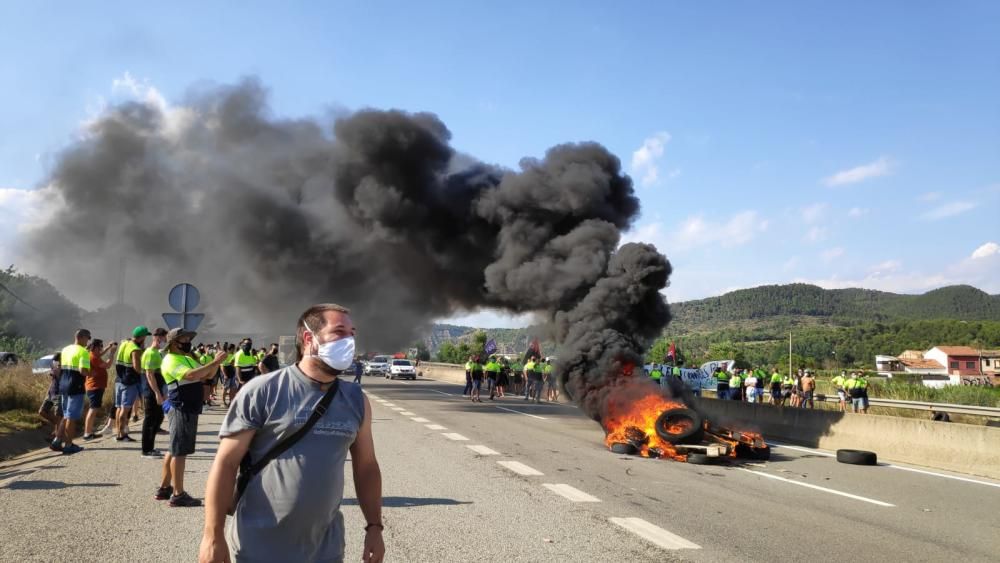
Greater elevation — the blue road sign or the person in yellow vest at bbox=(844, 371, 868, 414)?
the blue road sign

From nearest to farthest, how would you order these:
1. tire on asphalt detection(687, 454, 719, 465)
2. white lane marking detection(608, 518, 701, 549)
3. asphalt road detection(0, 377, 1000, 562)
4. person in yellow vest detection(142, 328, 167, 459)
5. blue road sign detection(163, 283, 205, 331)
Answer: asphalt road detection(0, 377, 1000, 562), white lane marking detection(608, 518, 701, 549), person in yellow vest detection(142, 328, 167, 459), tire on asphalt detection(687, 454, 719, 465), blue road sign detection(163, 283, 205, 331)

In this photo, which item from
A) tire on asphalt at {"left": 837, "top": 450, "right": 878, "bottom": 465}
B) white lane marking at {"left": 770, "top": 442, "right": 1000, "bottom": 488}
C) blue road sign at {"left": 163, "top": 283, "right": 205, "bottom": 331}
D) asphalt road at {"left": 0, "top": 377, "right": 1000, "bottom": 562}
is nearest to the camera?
asphalt road at {"left": 0, "top": 377, "right": 1000, "bottom": 562}

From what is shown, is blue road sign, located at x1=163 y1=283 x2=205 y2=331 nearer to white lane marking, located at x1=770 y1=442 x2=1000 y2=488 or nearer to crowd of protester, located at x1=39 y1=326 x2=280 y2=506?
crowd of protester, located at x1=39 y1=326 x2=280 y2=506

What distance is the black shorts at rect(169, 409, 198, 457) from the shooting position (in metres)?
6.50

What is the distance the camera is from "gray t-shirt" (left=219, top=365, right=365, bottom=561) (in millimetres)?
2543

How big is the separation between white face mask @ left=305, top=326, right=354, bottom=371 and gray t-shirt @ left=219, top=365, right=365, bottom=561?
3.7 inches

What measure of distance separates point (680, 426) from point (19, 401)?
12.5 m

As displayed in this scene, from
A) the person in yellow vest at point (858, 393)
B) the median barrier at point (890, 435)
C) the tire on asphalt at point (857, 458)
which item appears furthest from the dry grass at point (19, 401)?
the person in yellow vest at point (858, 393)

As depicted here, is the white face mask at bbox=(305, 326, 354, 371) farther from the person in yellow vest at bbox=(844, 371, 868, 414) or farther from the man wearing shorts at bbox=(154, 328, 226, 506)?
the person in yellow vest at bbox=(844, 371, 868, 414)

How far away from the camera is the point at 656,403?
40.7 ft

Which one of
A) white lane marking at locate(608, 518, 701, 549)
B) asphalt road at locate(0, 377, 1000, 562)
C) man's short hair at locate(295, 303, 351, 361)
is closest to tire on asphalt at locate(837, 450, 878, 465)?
asphalt road at locate(0, 377, 1000, 562)

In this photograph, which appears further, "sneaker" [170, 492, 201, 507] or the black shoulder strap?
"sneaker" [170, 492, 201, 507]

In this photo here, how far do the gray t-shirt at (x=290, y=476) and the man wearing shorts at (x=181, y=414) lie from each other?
3.89 meters

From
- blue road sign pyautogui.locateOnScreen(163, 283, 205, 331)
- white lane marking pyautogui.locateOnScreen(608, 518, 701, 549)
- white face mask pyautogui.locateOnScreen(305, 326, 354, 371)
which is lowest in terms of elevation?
white lane marking pyautogui.locateOnScreen(608, 518, 701, 549)
